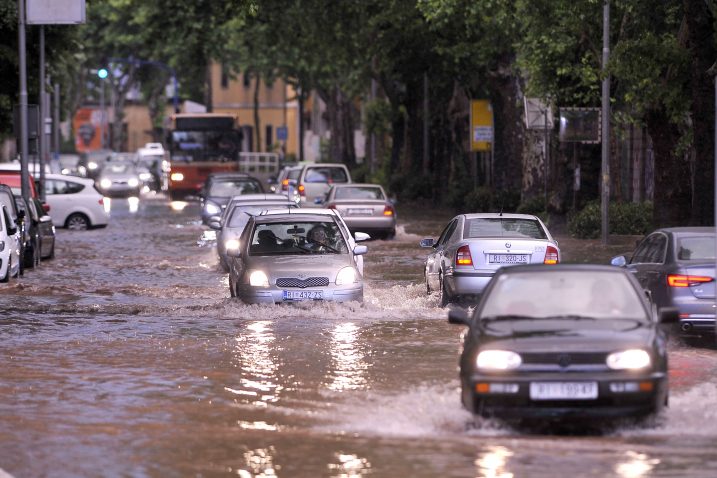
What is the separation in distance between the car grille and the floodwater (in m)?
0.29

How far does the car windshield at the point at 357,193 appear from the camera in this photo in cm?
4022

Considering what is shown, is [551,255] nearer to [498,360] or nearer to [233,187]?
[498,360]

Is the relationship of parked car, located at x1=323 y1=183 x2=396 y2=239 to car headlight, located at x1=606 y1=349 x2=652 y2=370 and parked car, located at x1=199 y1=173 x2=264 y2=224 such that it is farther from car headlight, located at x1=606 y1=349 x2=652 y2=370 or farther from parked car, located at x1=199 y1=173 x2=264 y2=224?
car headlight, located at x1=606 y1=349 x2=652 y2=370

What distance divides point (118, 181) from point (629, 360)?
63.2 metres

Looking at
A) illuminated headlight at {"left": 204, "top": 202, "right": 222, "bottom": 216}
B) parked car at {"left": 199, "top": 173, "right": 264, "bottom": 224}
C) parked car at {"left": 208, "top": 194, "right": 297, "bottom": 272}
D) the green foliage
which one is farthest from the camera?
parked car at {"left": 199, "top": 173, "right": 264, "bottom": 224}

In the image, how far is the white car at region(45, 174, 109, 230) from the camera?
44.9 metres

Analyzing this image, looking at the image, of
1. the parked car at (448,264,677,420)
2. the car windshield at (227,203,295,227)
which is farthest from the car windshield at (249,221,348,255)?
the parked car at (448,264,677,420)

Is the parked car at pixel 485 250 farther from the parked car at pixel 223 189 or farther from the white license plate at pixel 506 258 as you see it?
the parked car at pixel 223 189

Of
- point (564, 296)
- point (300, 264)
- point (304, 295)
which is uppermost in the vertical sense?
point (564, 296)

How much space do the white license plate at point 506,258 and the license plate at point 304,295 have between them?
224 cm

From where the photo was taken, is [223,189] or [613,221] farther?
[223,189]

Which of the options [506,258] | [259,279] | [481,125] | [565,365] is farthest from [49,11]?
[565,365]

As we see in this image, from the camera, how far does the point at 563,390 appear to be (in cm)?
1123

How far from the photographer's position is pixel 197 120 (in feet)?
207
